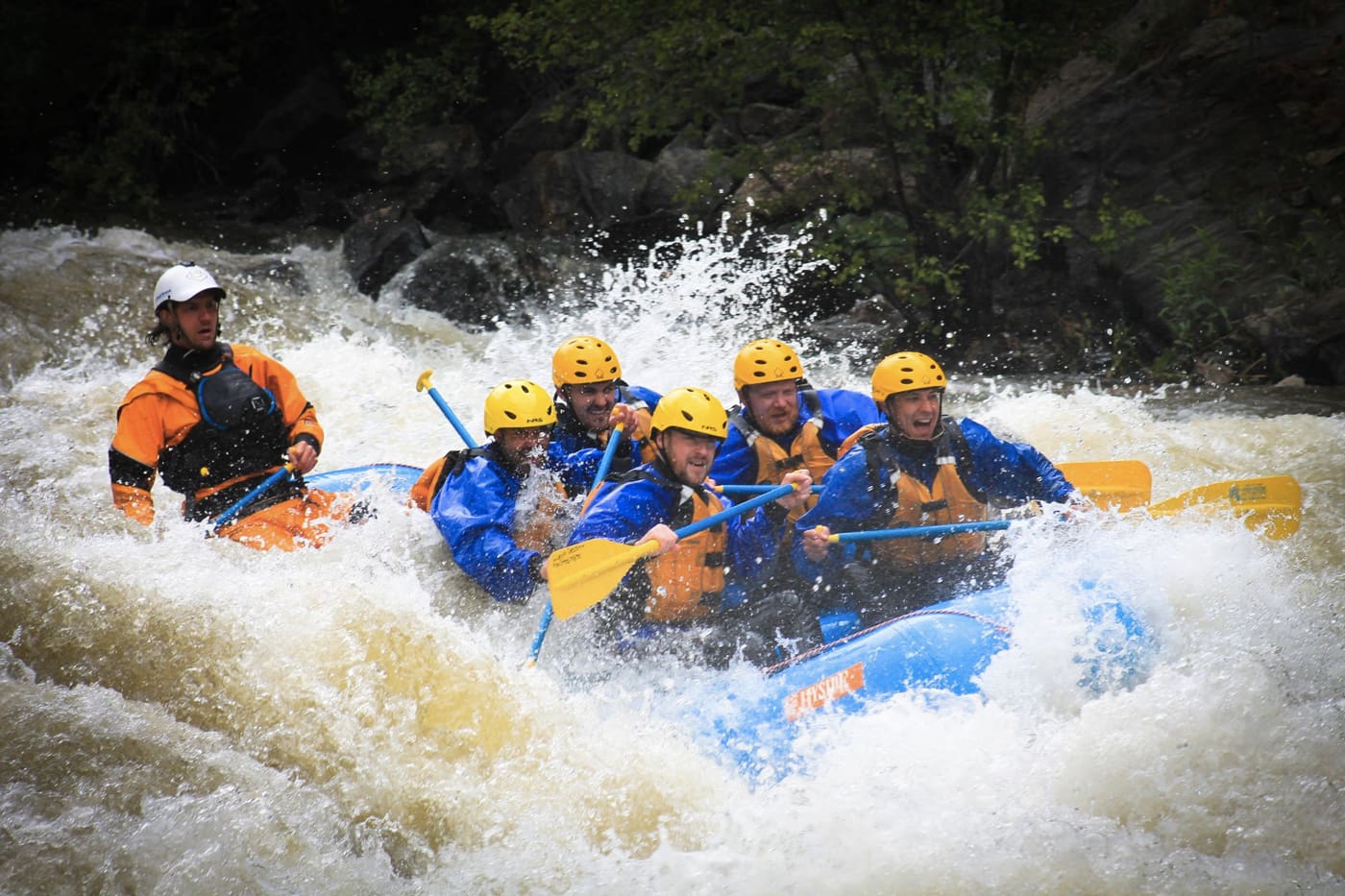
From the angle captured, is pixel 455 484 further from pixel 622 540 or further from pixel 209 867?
pixel 209 867

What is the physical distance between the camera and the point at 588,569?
418 centimetres

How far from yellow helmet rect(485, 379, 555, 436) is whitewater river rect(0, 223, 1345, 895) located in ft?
1.87

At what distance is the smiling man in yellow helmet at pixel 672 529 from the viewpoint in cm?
440

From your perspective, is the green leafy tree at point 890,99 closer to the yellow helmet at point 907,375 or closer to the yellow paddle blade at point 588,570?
the yellow helmet at point 907,375

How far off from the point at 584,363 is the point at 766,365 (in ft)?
2.86

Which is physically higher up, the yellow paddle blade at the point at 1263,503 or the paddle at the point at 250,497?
the yellow paddle blade at the point at 1263,503

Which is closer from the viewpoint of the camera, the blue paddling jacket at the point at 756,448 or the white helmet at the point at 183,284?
the white helmet at the point at 183,284

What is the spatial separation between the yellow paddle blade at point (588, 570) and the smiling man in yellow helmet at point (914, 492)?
791 mm

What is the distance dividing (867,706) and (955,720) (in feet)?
0.93

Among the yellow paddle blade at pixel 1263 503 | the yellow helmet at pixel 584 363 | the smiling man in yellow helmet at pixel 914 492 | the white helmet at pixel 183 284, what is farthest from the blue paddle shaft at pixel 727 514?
the white helmet at pixel 183 284

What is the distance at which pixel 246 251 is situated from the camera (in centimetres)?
1141

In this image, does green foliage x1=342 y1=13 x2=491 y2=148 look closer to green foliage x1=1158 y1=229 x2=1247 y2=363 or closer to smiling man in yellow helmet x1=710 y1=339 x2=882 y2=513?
green foliage x1=1158 y1=229 x2=1247 y2=363

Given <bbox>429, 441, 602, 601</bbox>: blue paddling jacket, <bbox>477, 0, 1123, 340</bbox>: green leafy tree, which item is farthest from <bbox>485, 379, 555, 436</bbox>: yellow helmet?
<bbox>477, 0, 1123, 340</bbox>: green leafy tree

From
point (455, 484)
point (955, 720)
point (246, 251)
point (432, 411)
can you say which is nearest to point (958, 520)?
point (955, 720)
